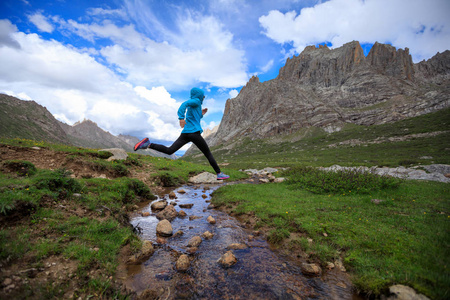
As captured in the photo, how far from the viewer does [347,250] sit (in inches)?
265

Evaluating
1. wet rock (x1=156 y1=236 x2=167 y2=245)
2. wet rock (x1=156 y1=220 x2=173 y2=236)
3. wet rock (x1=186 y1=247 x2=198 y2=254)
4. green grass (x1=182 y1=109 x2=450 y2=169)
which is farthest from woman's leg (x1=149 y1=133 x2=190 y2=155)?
green grass (x1=182 y1=109 x2=450 y2=169)

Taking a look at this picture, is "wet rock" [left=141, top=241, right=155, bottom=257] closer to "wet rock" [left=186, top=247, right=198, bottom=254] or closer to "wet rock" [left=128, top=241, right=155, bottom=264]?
"wet rock" [left=128, top=241, right=155, bottom=264]

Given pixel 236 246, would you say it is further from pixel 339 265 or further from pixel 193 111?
pixel 193 111

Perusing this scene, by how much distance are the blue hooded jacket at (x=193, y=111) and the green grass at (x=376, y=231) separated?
20.5ft

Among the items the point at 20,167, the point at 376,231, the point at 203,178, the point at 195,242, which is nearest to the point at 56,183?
the point at 20,167

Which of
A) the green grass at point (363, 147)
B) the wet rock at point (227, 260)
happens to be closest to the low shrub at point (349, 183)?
the wet rock at point (227, 260)

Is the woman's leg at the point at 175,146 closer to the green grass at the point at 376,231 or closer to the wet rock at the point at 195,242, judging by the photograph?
the wet rock at the point at 195,242

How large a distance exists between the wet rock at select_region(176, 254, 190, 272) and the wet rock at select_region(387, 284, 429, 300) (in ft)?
17.8

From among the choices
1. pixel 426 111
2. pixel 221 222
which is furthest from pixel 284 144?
pixel 221 222

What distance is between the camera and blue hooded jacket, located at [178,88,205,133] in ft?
29.1

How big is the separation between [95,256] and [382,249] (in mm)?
9157

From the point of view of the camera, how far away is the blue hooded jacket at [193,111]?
29.1 feet

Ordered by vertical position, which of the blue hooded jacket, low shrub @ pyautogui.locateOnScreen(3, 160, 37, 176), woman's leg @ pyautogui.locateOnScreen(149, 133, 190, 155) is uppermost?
the blue hooded jacket

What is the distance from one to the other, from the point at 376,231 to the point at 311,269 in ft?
11.8
